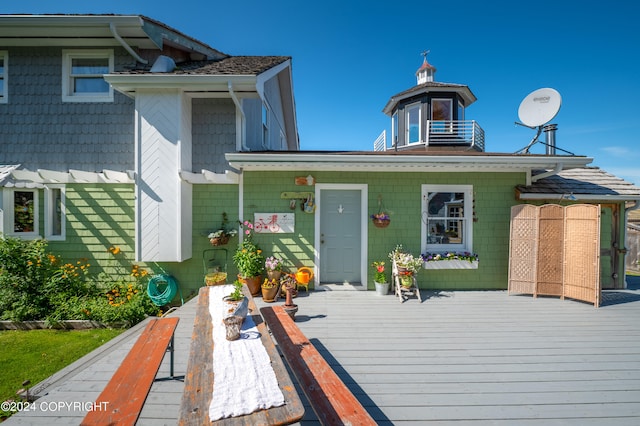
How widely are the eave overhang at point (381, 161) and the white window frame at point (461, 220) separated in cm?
54

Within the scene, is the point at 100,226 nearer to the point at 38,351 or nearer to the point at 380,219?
the point at 38,351

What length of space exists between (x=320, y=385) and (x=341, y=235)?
3694mm

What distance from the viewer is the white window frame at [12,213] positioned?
5.11 m

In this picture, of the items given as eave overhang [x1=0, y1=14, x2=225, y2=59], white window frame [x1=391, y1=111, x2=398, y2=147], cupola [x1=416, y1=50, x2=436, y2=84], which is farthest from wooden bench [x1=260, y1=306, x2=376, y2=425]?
cupola [x1=416, y1=50, x2=436, y2=84]

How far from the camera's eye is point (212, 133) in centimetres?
531

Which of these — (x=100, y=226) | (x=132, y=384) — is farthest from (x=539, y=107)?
(x=100, y=226)

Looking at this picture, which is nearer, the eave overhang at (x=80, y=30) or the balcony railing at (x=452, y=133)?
the eave overhang at (x=80, y=30)

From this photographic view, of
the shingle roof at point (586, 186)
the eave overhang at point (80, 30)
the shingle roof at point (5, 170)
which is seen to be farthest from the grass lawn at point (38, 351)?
the shingle roof at point (586, 186)

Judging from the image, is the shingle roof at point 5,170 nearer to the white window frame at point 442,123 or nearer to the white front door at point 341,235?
the white front door at point 341,235

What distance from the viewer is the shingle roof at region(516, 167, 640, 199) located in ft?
17.7

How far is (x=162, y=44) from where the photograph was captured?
Result: 5754 millimetres

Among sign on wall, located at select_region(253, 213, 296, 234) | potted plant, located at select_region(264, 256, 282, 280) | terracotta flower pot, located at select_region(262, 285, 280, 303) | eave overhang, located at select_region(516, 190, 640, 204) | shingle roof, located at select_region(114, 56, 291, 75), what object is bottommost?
terracotta flower pot, located at select_region(262, 285, 280, 303)

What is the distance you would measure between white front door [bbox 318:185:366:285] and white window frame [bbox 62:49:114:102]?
16.6ft

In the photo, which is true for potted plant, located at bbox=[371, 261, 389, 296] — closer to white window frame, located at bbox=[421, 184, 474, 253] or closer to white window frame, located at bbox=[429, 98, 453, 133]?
white window frame, located at bbox=[421, 184, 474, 253]
